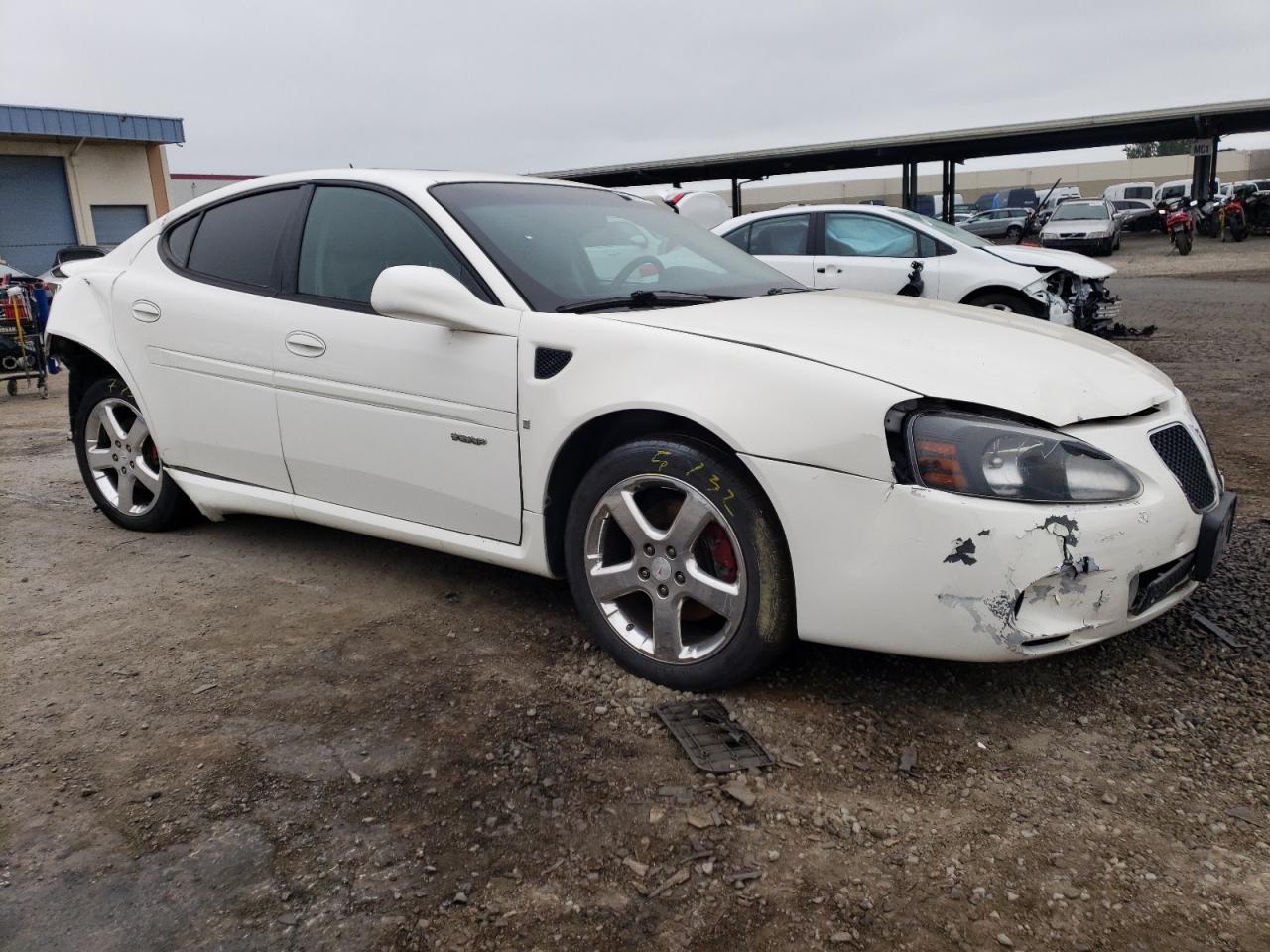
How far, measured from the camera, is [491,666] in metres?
3.17

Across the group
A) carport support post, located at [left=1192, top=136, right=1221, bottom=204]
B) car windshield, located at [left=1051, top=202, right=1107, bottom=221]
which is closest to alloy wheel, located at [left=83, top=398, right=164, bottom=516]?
car windshield, located at [left=1051, top=202, right=1107, bottom=221]

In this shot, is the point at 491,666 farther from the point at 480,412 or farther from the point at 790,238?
the point at 790,238

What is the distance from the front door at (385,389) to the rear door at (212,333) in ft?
0.45

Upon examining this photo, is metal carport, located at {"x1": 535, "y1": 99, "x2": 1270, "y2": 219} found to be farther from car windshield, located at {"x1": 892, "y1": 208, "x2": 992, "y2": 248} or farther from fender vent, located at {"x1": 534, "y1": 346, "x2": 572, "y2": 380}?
fender vent, located at {"x1": 534, "y1": 346, "x2": 572, "y2": 380}

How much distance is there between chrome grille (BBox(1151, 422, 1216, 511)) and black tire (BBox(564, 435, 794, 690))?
1077mm

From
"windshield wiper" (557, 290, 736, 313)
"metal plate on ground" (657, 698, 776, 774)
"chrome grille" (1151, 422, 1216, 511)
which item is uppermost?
"windshield wiper" (557, 290, 736, 313)

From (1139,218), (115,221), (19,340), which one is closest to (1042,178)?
(1139,218)

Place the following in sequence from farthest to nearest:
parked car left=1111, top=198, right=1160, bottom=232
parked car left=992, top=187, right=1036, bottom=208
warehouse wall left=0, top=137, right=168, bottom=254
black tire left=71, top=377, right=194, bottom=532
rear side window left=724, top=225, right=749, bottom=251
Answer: parked car left=992, top=187, right=1036, bottom=208 < parked car left=1111, top=198, right=1160, bottom=232 < warehouse wall left=0, top=137, right=168, bottom=254 < rear side window left=724, top=225, right=749, bottom=251 < black tire left=71, top=377, right=194, bottom=532

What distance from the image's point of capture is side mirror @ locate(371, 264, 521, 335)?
10.2 feet

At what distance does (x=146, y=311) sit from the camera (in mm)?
4172

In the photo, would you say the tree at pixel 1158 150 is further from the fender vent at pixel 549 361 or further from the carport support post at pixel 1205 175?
the fender vent at pixel 549 361

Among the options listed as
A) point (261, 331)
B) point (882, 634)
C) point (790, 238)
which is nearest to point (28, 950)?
point (882, 634)

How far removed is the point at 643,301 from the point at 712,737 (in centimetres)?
140

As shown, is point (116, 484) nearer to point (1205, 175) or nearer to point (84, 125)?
point (84, 125)
